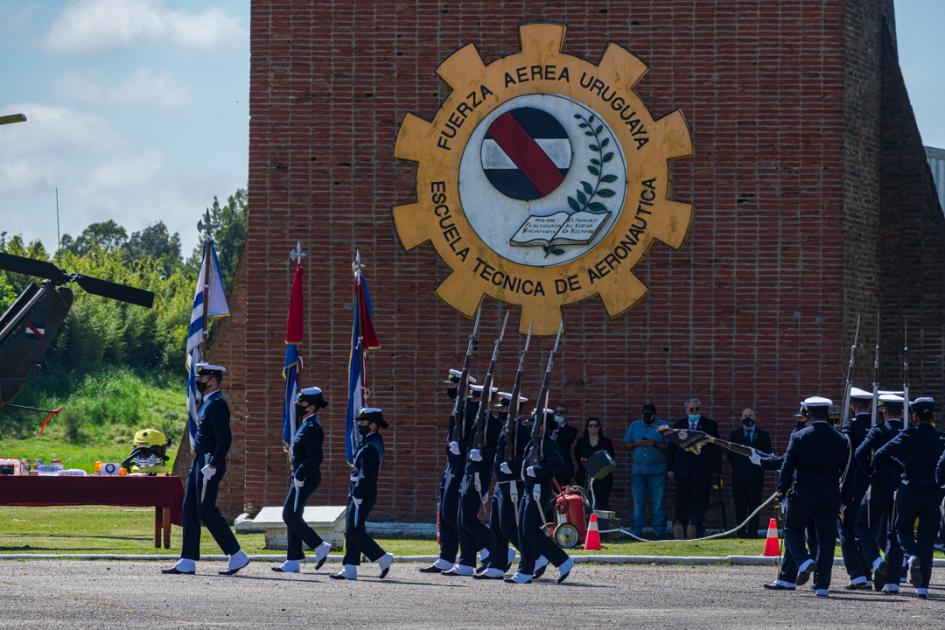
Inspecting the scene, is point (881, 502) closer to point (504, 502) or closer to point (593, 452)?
point (504, 502)

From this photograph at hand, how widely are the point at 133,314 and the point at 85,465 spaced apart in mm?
22704

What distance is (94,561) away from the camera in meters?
17.1

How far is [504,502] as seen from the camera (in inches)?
640

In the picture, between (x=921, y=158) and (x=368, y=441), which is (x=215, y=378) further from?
(x=921, y=158)

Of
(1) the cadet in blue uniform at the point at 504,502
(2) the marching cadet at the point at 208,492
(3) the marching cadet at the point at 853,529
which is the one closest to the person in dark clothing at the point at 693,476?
(3) the marching cadet at the point at 853,529

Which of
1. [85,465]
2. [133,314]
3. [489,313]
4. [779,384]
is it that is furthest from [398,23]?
[133,314]

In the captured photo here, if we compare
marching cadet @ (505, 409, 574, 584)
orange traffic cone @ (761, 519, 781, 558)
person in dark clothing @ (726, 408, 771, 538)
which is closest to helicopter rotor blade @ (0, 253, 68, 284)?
person in dark clothing @ (726, 408, 771, 538)

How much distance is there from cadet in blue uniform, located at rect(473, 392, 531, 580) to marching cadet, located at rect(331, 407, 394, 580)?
101 cm

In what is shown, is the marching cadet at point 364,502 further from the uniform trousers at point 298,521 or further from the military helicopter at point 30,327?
the military helicopter at point 30,327

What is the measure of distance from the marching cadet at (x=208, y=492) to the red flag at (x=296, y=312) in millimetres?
4369

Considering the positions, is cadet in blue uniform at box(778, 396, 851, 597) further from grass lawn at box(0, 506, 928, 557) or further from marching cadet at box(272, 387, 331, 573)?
marching cadet at box(272, 387, 331, 573)

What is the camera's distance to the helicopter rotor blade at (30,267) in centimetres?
2411

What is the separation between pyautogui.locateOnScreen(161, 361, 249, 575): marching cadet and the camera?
15719mm

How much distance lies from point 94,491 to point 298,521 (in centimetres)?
445
